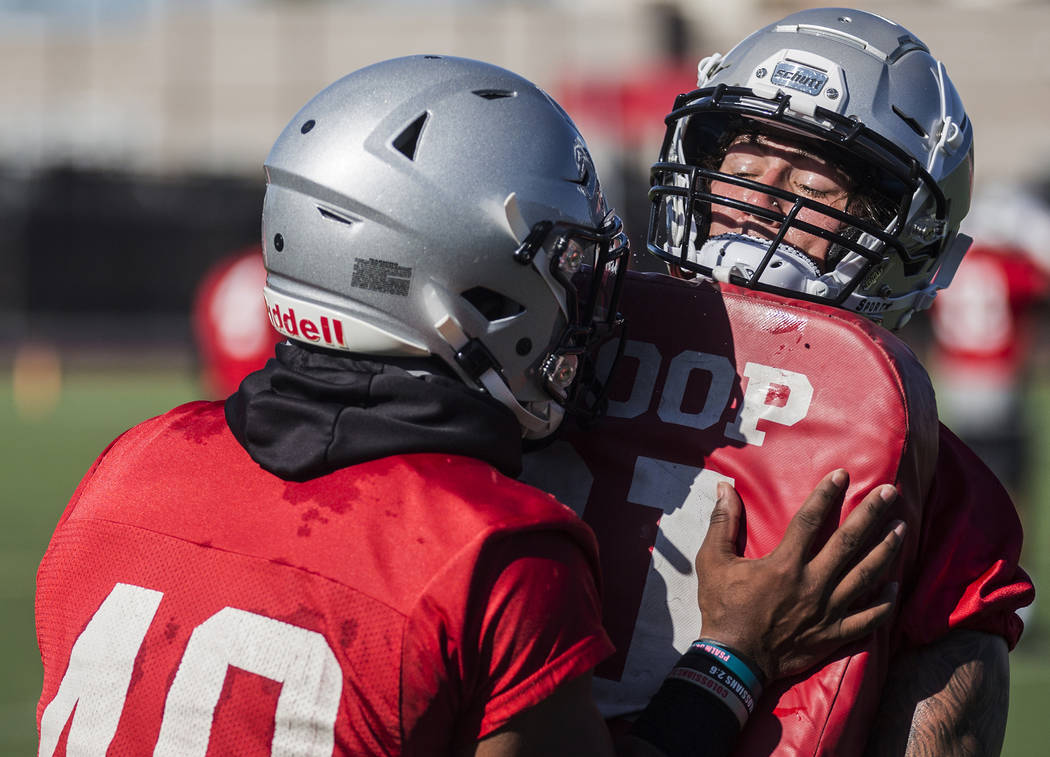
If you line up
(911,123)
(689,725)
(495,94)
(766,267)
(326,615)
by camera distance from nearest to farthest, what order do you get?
(326,615) < (689,725) < (495,94) < (766,267) < (911,123)

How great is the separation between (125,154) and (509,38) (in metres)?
9.01

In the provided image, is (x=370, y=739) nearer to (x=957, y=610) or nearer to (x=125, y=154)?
(x=957, y=610)

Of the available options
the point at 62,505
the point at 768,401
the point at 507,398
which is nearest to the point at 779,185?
the point at 768,401

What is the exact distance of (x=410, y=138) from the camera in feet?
6.16

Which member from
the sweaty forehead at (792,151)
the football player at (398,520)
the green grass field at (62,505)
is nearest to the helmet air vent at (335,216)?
the football player at (398,520)

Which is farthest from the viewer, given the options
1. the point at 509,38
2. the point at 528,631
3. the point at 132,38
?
the point at 132,38

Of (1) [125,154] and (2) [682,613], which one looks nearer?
(2) [682,613]

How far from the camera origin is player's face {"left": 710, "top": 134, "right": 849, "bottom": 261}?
2.43 m

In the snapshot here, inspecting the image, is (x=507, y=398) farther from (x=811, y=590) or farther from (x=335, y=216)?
(x=811, y=590)

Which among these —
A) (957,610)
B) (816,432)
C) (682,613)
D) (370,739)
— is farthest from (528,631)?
(957,610)

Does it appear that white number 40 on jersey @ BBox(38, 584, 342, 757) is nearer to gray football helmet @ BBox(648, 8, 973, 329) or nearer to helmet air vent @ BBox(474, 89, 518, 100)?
helmet air vent @ BBox(474, 89, 518, 100)

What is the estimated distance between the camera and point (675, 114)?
2.59 m

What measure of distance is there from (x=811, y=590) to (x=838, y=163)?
97 centimetres

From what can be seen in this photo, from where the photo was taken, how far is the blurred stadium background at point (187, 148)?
34.9ft
